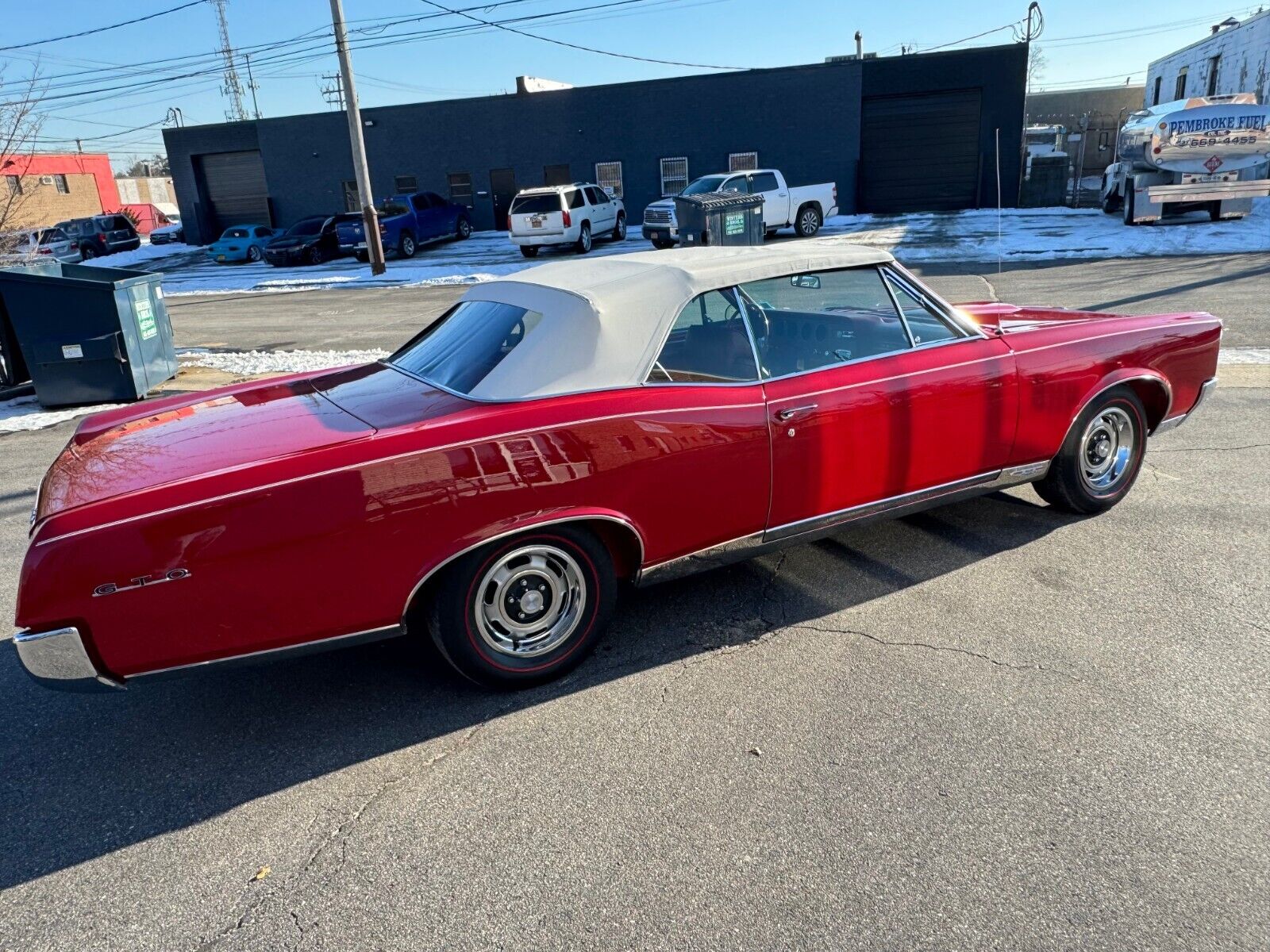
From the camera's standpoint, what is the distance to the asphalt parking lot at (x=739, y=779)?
237 centimetres

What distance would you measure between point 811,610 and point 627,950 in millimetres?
1991

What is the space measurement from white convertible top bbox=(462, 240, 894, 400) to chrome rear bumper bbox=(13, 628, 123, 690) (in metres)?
1.54

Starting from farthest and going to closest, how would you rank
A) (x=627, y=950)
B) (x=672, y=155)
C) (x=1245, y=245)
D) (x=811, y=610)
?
1. (x=672, y=155)
2. (x=1245, y=245)
3. (x=811, y=610)
4. (x=627, y=950)

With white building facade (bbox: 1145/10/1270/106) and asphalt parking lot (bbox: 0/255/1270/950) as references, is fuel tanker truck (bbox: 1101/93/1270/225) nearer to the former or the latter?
white building facade (bbox: 1145/10/1270/106)

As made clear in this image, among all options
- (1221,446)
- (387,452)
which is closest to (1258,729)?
(387,452)

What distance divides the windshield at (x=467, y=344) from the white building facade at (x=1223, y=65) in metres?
32.8

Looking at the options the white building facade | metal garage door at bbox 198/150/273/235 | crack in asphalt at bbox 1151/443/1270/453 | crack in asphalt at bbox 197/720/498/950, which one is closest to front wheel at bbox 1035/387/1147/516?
crack in asphalt at bbox 1151/443/1270/453

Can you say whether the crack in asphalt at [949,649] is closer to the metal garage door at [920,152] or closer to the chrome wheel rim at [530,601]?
the chrome wheel rim at [530,601]

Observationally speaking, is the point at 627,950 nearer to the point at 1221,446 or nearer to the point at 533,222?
the point at 1221,446

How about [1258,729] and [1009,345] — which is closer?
[1258,729]

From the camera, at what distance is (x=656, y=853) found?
102 inches


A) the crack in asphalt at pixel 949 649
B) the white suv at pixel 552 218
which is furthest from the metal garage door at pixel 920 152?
the crack in asphalt at pixel 949 649

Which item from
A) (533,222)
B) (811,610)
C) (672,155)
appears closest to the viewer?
(811,610)

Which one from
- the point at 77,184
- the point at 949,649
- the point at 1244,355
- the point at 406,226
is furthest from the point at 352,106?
the point at 77,184
